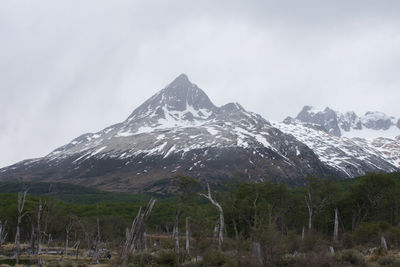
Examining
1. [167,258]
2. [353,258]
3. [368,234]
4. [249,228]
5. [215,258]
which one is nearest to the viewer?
[353,258]

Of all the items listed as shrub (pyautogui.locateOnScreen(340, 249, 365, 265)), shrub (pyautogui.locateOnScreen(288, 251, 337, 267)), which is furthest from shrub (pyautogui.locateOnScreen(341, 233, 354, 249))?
shrub (pyautogui.locateOnScreen(288, 251, 337, 267))

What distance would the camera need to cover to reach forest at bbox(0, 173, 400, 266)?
2257 centimetres

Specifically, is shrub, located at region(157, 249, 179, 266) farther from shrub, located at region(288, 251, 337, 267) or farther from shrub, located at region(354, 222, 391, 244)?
shrub, located at region(354, 222, 391, 244)

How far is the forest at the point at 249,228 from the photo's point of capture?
22.6 m

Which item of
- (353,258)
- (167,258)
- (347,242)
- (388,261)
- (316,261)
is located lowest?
(347,242)

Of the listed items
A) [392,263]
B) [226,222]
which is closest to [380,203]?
[226,222]

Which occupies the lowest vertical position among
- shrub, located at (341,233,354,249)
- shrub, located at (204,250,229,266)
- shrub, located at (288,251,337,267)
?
shrub, located at (341,233,354,249)

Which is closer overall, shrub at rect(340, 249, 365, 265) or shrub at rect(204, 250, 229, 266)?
shrub at rect(340, 249, 365, 265)

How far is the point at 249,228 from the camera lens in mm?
50938

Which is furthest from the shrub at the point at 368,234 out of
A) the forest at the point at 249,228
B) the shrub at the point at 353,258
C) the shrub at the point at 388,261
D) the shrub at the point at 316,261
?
the shrub at the point at 316,261

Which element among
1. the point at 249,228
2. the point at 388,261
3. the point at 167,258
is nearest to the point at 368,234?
the point at 249,228

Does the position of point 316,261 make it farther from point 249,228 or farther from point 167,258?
point 249,228

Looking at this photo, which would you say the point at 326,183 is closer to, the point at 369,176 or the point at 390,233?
the point at 369,176

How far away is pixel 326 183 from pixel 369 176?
27.9 ft
